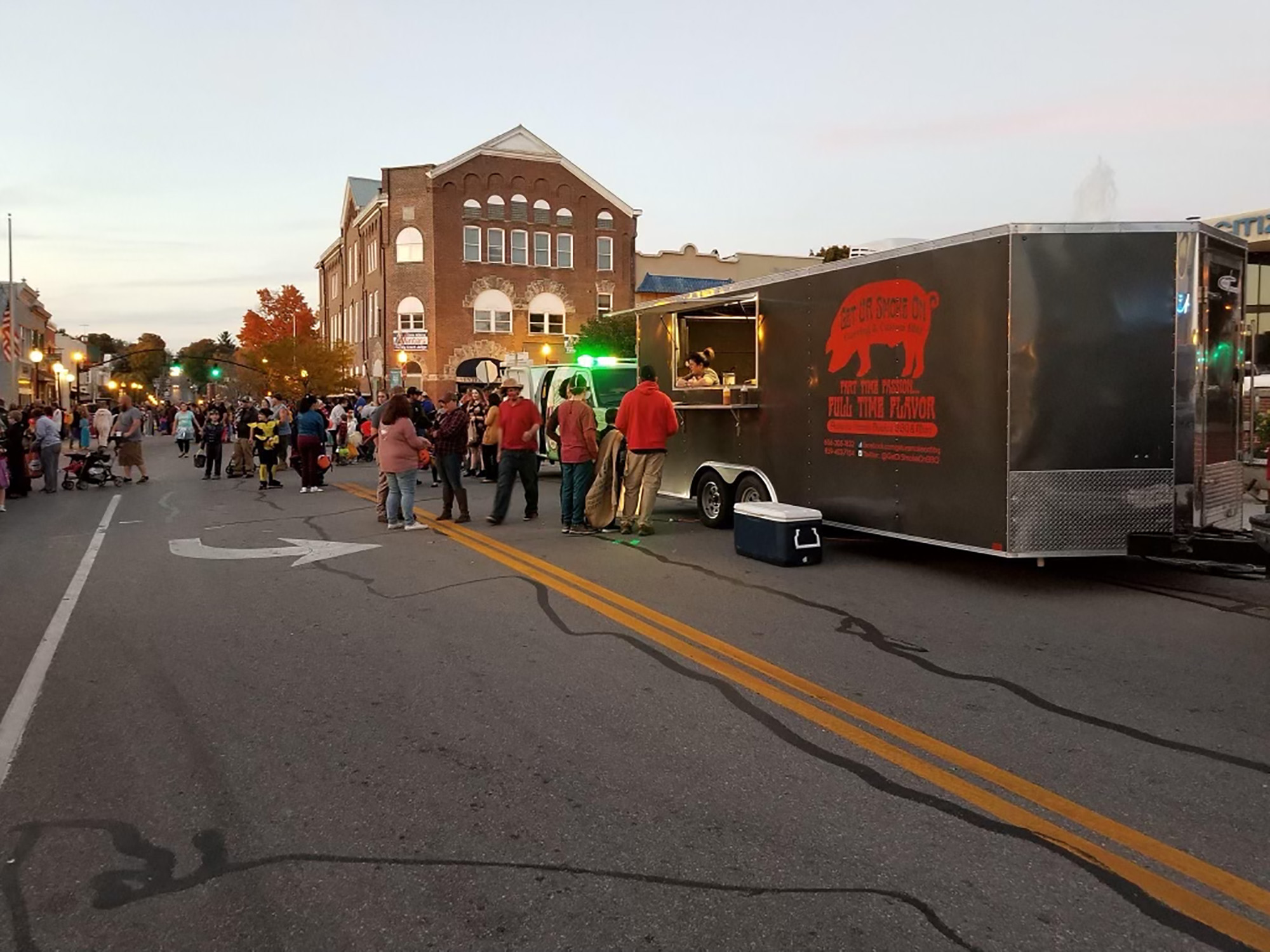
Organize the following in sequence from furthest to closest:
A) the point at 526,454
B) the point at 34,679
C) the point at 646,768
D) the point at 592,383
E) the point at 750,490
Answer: the point at 592,383 < the point at 526,454 < the point at 750,490 < the point at 34,679 < the point at 646,768

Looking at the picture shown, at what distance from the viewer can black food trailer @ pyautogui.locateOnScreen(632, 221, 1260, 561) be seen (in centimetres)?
799

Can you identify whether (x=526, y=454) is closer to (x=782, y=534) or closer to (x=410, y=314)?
(x=782, y=534)

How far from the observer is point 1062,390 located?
802cm

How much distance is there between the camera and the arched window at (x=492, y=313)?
54156 millimetres

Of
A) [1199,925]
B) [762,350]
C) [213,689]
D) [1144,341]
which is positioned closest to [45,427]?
[762,350]

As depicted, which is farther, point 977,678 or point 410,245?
point 410,245

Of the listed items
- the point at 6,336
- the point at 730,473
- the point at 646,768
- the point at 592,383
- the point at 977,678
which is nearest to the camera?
the point at 646,768

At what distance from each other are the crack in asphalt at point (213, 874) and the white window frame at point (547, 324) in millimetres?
52685

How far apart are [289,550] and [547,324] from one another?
45.7 metres

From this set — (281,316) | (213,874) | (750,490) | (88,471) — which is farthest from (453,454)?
(281,316)

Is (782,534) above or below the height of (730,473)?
below

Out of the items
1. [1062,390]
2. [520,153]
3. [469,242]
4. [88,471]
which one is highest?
[520,153]

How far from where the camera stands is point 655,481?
38.7 ft

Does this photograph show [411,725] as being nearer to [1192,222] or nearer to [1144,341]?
[1144,341]
